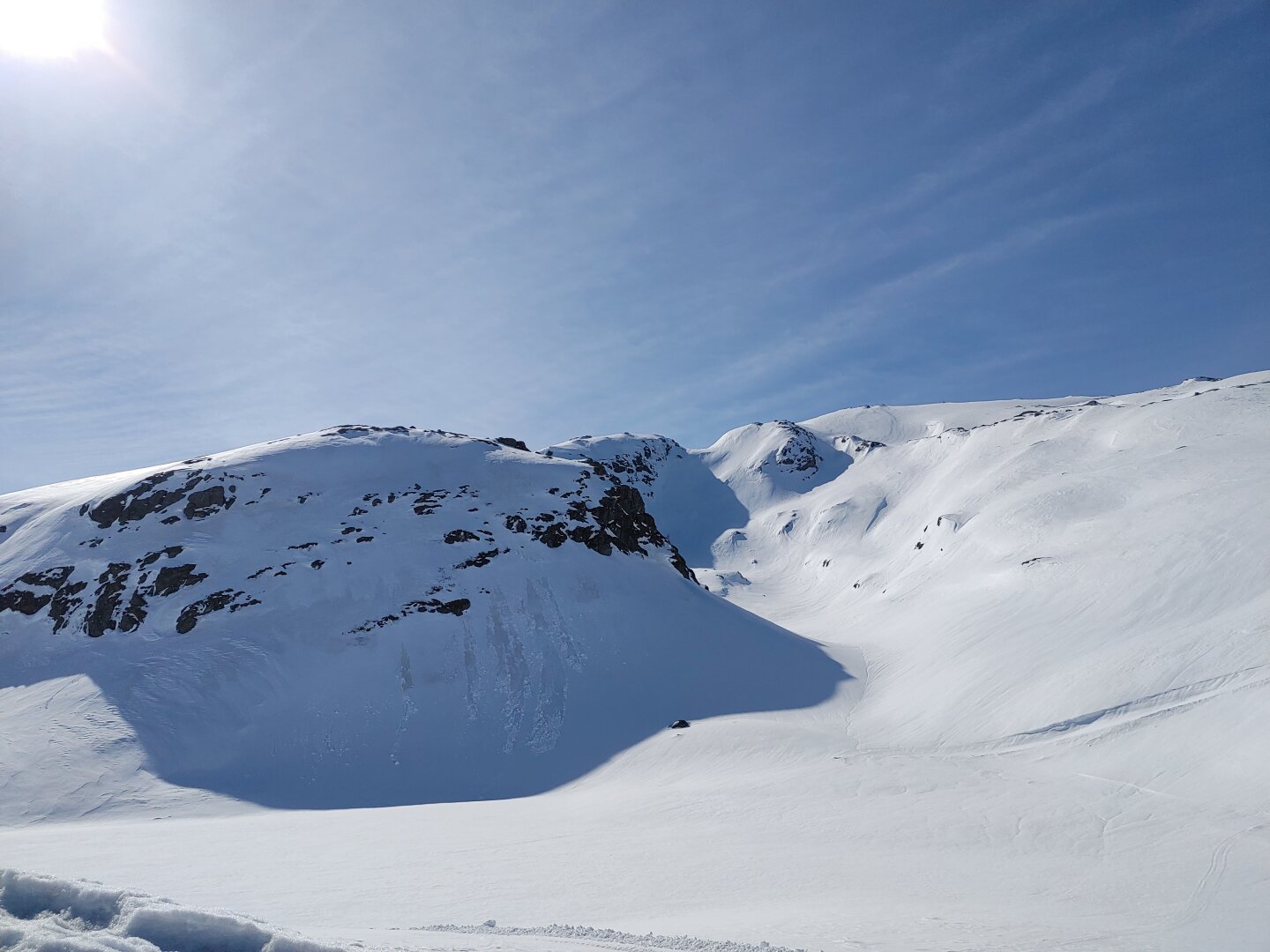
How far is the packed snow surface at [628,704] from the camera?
40.4ft

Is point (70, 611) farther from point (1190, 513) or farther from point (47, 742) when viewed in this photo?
point (1190, 513)

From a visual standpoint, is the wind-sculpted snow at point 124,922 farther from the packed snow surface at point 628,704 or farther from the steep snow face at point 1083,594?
the steep snow face at point 1083,594

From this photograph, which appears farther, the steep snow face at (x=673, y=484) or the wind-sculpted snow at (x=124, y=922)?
the steep snow face at (x=673, y=484)

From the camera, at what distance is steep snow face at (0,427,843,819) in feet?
115

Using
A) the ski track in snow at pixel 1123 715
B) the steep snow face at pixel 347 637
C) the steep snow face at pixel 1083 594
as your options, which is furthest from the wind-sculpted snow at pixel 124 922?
the steep snow face at pixel 347 637

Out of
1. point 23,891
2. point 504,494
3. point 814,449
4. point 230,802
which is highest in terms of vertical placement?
point 814,449

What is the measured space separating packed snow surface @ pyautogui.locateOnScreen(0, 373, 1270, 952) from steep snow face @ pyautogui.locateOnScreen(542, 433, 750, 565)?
43612 millimetres

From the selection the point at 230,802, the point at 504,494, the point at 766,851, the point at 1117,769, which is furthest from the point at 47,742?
the point at 1117,769

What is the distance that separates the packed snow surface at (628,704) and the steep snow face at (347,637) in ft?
0.88

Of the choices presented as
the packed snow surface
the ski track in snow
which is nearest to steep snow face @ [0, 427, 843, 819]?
the packed snow surface

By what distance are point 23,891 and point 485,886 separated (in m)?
9.39

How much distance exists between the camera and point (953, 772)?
22.2 meters

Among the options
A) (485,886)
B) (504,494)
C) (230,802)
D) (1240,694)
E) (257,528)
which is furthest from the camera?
→ (504,494)

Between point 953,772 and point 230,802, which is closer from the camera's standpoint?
point 953,772
